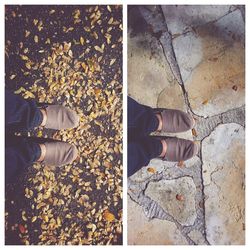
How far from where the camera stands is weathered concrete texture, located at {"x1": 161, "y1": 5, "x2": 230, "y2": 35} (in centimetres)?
134

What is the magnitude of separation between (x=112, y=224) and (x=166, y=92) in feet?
1.95

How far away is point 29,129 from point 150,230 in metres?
0.65

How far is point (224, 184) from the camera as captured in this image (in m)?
1.41

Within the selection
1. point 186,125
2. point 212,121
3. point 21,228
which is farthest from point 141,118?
point 21,228

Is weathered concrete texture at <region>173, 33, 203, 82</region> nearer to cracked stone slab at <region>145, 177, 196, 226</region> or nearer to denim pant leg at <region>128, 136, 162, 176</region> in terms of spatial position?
denim pant leg at <region>128, 136, 162, 176</region>

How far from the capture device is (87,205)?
1.41 m

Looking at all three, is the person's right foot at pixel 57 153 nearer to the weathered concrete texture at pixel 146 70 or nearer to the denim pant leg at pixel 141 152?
the denim pant leg at pixel 141 152

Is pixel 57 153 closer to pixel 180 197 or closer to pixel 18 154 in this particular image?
pixel 18 154

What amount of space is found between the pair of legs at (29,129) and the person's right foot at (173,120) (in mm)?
346

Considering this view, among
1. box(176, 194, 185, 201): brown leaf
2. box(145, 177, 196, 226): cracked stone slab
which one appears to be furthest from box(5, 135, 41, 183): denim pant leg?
box(176, 194, 185, 201): brown leaf

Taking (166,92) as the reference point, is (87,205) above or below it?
below

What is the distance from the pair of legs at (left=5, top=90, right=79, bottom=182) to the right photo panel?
10.5 inches

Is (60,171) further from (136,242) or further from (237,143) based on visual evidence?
(237,143)
